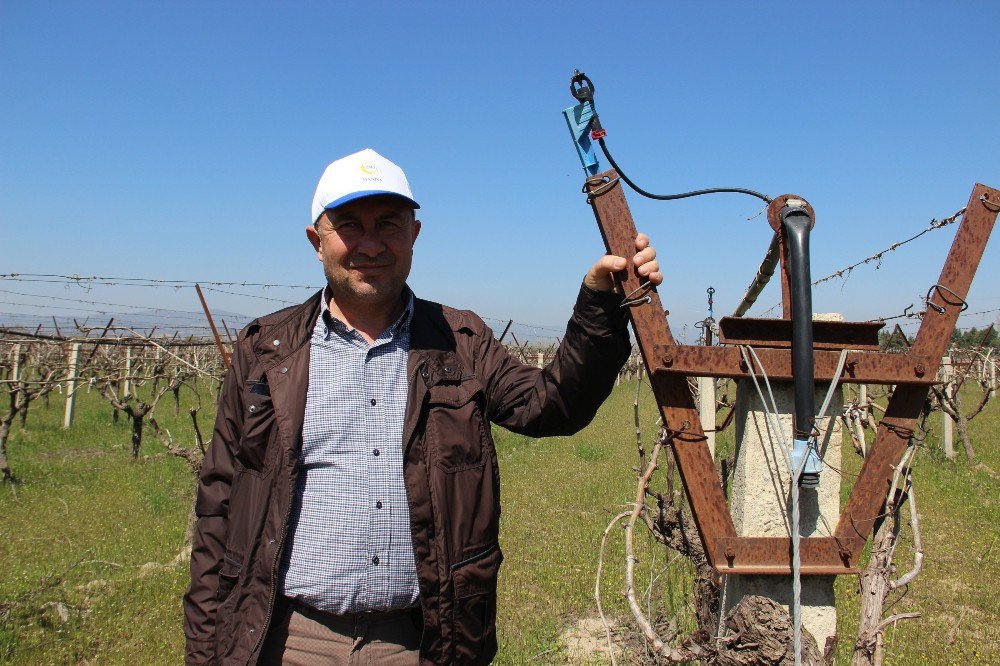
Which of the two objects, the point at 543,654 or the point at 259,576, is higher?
the point at 259,576

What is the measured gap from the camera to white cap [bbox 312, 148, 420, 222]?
181 centimetres

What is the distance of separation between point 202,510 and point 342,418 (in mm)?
507

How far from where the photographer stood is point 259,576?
1.75 metres

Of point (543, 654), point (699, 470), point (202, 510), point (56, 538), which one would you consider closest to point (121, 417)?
point (56, 538)

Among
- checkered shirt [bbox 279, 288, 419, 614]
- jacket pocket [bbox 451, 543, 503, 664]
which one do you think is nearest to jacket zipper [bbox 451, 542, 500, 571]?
jacket pocket [bbox 451, 543, 503, 664]

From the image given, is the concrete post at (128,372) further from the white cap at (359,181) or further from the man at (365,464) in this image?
the white cap at (359,181)

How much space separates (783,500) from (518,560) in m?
5.25

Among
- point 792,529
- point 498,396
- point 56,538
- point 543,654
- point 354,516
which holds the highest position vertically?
point 498,396

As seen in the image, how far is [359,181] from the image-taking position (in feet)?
5.98

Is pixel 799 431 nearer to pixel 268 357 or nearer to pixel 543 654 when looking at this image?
pixel 268 357

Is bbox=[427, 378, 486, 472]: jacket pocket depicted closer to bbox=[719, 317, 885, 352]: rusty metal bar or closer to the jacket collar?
the jacket collar

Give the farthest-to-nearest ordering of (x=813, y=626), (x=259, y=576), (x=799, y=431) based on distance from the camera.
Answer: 1. (x=259, y=576)
2. (x=813, y=626)
3. (x=799, y=431)

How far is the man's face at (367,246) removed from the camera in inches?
73.7

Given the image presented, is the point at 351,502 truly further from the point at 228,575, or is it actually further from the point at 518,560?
the point at 518,560
